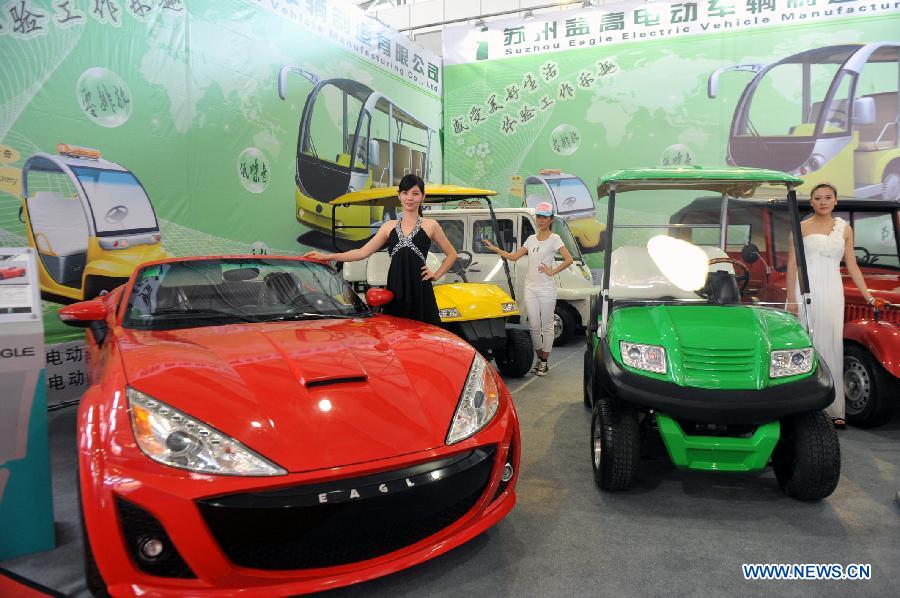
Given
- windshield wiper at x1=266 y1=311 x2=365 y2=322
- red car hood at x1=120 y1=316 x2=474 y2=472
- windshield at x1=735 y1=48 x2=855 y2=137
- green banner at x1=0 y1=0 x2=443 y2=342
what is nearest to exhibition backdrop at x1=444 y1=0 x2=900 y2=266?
windshield at x1=735 y1=48 x2=855 y2=137

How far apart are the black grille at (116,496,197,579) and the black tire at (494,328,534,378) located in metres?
3.88

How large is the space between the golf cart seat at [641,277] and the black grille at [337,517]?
6.45 ft

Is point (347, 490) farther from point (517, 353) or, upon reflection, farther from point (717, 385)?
point (517, 353)

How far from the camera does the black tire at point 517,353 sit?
5211 mm

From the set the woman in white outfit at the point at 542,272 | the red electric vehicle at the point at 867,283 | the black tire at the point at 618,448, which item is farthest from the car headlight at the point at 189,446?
the woman in white outfit at the point at 542,272

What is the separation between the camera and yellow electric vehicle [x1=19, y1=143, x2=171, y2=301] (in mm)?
4215

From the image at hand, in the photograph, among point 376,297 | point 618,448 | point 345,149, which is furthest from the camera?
point 345,149

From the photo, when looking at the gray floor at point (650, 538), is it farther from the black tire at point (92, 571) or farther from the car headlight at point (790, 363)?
the car headlight at point (790, 363)

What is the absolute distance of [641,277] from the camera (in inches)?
138

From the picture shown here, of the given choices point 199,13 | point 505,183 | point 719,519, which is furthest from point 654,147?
point 719,519

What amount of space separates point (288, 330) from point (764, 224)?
481 cm

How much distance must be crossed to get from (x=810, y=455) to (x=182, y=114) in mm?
5457

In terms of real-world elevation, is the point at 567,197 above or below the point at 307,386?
above

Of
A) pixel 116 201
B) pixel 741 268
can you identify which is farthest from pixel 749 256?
pixel 116 201
